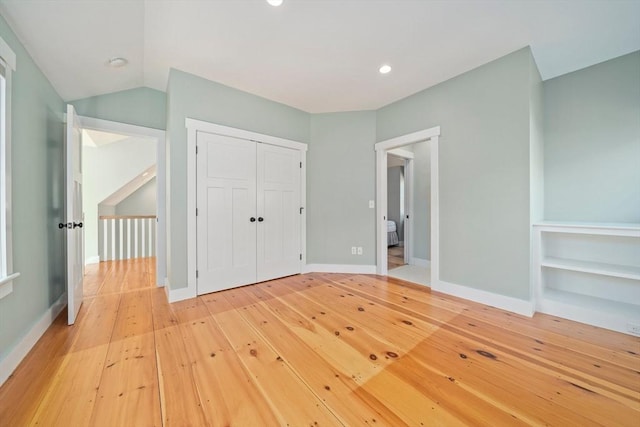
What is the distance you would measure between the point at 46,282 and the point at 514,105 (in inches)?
182

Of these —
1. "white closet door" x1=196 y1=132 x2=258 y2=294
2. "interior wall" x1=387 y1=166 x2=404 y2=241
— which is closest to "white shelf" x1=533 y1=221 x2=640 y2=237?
"white closet door" x1=196 y1=132 x2=258 y2=294

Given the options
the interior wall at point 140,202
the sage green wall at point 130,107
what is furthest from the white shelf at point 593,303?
the interior wall at point 140,202

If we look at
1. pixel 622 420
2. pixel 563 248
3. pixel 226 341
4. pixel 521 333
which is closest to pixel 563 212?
Answer: pixel 563 248

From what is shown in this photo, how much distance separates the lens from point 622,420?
3.82ft

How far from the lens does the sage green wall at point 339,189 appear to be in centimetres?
376

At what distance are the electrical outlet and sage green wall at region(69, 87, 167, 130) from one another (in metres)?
5.11

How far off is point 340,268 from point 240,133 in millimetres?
2408

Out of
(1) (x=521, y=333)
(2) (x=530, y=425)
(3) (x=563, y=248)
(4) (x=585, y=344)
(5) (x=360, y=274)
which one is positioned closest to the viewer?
(2) (x=530, y=425)

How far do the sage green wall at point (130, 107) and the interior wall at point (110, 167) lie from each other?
6.15 ft

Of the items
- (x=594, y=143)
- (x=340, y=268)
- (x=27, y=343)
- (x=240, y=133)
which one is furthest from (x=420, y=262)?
(x=27, y=343)

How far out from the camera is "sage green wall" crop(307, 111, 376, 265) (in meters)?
3.76

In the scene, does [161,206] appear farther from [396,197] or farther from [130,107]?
[396,197]

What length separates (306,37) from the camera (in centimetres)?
218

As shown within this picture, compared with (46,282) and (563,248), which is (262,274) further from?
(563,248)
